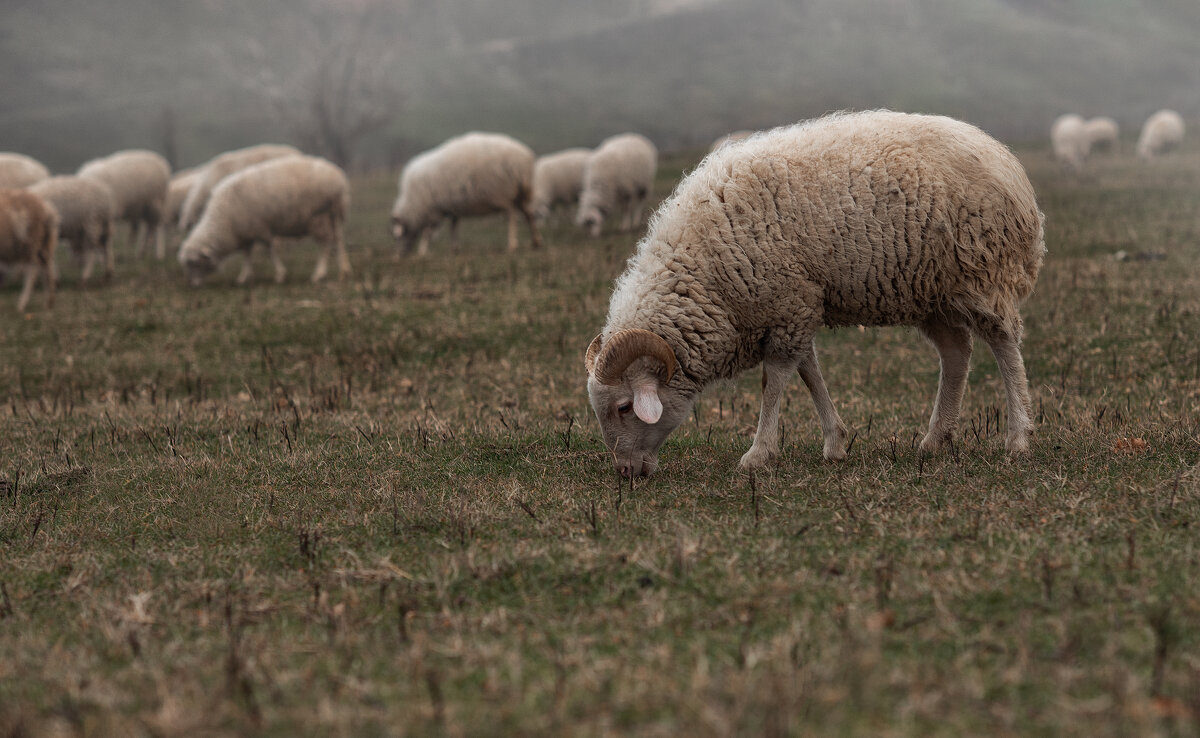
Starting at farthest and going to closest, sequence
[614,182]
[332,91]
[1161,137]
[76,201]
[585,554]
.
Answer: [332,91]
[1161,137]
[614,182]
[76,201]
[585,554]

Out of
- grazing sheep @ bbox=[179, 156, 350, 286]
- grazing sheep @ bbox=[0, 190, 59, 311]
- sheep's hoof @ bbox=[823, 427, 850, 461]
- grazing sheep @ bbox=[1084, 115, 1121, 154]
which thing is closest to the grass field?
sheep's hoof @ bbox=[823, 427, 850, 461]

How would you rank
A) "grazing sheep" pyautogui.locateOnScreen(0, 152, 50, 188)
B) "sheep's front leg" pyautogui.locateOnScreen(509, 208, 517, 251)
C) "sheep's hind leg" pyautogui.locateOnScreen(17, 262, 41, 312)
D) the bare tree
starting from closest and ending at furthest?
1. "sheep's hind leg" pyautogui.locateOnScreen(17, 262, 41, 312)
2. "sheep's front leg" pyautogui.locateOnScreen(509, 208, 517, 251)
3. "grazing sheep" pyautogui.locateOnScreen(0, 152, 50, 188)
4. the bare tree

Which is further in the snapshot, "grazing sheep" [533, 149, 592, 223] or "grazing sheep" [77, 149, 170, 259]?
"grazing sheep" [533, 149, 592, 223]

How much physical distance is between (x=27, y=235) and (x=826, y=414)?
13436 mm

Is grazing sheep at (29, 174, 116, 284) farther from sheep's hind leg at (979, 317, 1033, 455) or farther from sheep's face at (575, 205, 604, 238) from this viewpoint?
sheep's hind leg at (979, 317, 1033, 455)

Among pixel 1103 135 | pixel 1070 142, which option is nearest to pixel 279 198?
pixel 1070 142

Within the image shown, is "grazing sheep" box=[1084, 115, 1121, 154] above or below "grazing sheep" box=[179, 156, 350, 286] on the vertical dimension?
above

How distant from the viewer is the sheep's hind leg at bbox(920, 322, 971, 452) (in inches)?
253

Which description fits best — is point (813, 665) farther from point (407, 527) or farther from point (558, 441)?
point (558, 441)

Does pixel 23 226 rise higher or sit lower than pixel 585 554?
higher

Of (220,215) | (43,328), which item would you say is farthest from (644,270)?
(220,215)

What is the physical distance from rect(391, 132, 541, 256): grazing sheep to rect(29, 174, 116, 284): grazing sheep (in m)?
5.50

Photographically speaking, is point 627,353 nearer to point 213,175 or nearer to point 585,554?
point 585,554

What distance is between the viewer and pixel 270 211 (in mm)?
16062
